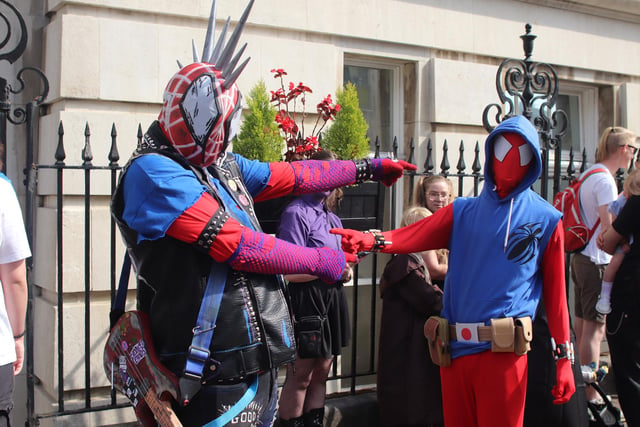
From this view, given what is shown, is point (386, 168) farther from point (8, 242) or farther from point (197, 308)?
point (8, 242)

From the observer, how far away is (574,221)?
5.27 meters

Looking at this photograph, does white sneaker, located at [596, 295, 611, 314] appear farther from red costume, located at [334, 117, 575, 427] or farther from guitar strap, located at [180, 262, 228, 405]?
guitar strap, located at [180, 262, 228, 405]

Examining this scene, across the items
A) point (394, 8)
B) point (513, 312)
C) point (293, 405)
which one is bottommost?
point (293, 405)

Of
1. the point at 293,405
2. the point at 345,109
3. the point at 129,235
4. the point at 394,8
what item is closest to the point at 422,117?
the point at 394,8

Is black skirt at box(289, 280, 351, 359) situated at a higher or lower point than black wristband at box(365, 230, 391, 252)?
lower

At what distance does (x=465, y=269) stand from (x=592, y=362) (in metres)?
2.41

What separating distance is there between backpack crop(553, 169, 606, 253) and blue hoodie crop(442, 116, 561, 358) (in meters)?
2.25

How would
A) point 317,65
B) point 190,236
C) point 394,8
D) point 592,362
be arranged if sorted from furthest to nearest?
point 394,8, point 317,65, point 592,362, point 190,236

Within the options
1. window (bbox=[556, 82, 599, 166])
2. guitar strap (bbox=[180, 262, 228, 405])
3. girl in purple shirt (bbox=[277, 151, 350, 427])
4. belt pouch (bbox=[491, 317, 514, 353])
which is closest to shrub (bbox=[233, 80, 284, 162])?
girl in purple shirt (bbox=[277, 151, 350, 427])

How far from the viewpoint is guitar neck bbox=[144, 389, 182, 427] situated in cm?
217

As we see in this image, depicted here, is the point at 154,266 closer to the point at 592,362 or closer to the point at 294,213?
the point at 294,213

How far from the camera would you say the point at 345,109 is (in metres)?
4.35

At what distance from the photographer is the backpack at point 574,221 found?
5.23m

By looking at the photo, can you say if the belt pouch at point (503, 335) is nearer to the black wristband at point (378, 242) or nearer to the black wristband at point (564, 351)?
the black wristband at point (564, 351)
